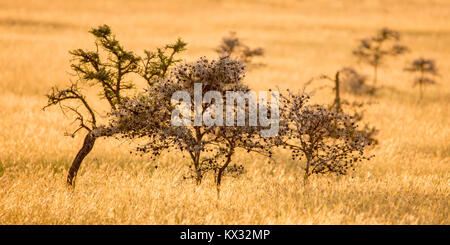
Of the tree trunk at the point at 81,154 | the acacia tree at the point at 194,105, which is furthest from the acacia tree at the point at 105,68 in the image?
the acacia tree at the point at 194,105

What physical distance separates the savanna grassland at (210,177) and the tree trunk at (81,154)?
0.96 ft

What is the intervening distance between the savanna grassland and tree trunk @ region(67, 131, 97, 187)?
11.6 inches

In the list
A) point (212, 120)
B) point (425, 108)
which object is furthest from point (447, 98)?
point (212, 120)

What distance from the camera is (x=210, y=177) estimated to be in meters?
12.0

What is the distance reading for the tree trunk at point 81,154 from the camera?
999 centimetres

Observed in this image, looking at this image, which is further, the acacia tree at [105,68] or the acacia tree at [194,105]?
the acacia tree at [105,68]

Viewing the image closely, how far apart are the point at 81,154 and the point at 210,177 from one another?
3.25 m

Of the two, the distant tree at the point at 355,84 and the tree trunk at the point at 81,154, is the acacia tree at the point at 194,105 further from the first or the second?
the distant tree at the point at 355,84

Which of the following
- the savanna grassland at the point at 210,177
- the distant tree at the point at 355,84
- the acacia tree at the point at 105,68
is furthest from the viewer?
the distant tree at the point at 355,84

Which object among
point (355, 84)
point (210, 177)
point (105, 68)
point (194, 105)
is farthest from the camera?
point (355, 84)

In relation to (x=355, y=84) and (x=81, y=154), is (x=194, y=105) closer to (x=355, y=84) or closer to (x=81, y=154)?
(x=81, y=154)

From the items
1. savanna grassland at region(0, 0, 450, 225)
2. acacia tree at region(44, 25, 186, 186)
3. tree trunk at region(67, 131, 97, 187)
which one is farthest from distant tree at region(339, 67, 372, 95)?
tree trunk at region(67, 131, 97, 187)

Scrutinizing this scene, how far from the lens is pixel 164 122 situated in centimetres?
943

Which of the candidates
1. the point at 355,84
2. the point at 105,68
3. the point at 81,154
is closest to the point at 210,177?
the point at 81,154
